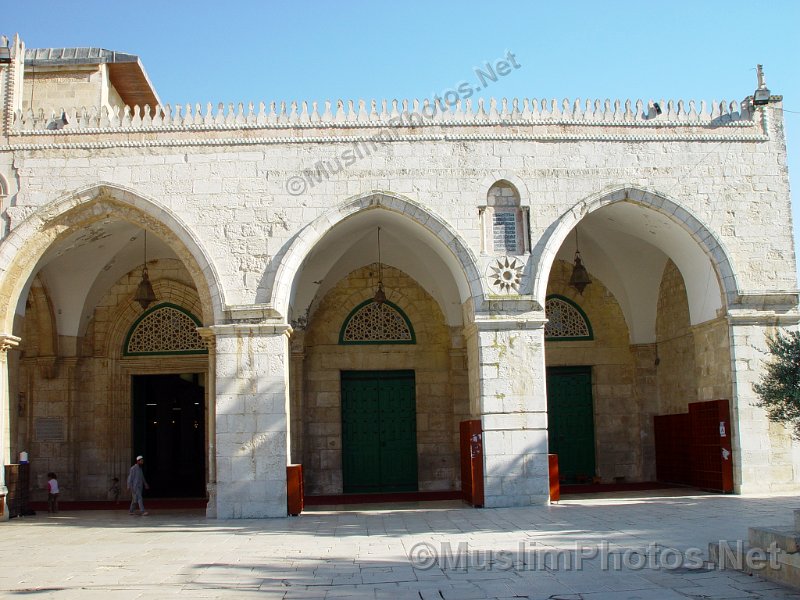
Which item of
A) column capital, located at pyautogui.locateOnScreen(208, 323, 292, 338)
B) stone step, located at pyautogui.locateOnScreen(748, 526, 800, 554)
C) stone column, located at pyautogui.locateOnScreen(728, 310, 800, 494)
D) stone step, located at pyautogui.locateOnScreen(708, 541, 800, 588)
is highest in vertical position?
column capital, located at pyautogui.locateOnScreen(208, 323, 292, 338)

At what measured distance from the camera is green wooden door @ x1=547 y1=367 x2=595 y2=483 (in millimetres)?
13680

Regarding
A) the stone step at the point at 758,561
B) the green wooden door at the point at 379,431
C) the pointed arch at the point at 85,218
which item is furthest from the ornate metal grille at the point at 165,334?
the stone step at the point at 758,561

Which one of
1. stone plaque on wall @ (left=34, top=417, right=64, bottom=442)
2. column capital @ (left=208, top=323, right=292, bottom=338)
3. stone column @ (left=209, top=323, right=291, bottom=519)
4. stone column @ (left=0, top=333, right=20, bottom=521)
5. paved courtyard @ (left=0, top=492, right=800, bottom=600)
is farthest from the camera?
stone plaque on wall @ (left=34, top=417, right=64, bottom=442)

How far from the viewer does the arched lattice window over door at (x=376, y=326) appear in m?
13.8

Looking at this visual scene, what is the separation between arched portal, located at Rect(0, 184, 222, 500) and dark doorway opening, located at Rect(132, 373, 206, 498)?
2 centimetres

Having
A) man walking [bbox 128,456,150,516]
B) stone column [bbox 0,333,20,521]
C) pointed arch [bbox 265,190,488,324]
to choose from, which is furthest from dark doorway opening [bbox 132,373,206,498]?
pointed arch [bbox 265,190,488,324]

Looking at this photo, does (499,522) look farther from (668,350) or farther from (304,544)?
(668,350)

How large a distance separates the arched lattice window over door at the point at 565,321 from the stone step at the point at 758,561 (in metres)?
7.27

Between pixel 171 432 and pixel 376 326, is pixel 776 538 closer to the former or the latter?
pixel 376 326

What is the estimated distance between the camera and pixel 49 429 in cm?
1306

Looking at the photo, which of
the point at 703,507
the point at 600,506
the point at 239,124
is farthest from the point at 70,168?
the point at 703,507

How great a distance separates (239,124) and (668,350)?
7.38m

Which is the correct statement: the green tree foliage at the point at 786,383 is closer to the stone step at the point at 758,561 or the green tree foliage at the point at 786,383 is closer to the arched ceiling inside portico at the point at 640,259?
the stone step at the point at 758,561

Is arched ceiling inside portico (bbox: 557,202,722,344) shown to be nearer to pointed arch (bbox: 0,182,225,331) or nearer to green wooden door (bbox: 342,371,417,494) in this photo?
green wooden door (bbox: 342,371,417,494)
